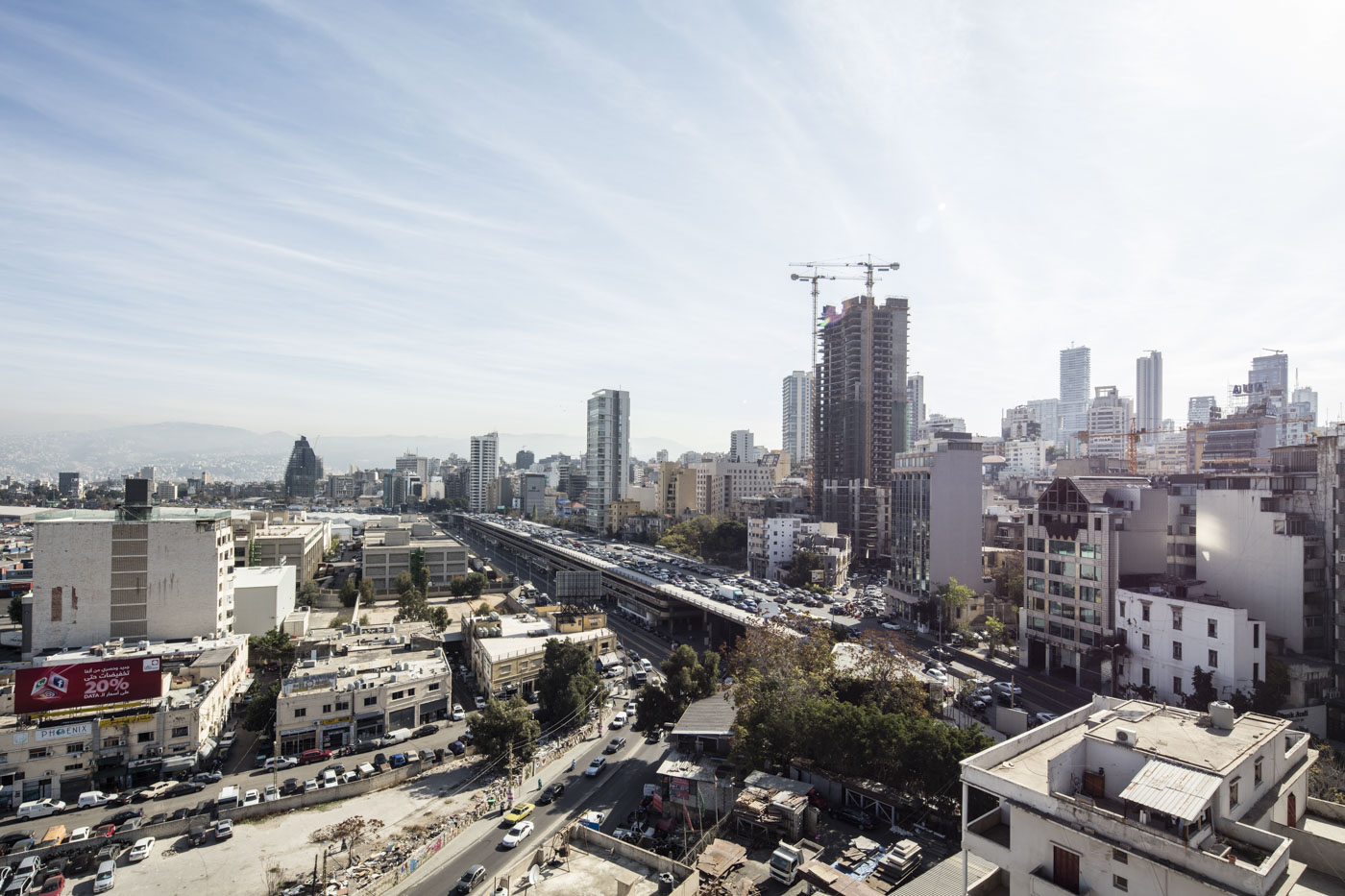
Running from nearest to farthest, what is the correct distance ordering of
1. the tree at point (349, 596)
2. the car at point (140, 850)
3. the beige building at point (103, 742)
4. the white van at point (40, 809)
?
the car at point (140, 850)
the white van at point (40, 809)
the beige building at point (103, 742)
the tree at point (349, 596)

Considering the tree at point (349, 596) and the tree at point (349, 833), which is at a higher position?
the tree at point (349, 596)

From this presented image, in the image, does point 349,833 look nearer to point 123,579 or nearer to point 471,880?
point 471,880

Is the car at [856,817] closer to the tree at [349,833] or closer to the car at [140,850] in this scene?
the tree at [349,833]

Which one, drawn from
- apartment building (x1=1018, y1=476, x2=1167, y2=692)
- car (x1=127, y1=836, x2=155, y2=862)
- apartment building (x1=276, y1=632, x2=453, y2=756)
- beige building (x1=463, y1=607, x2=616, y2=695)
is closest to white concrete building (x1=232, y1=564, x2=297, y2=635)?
apartment building (x1=276, y1=632, x2=453, y2=756)

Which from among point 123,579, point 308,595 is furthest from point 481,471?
point 123,579

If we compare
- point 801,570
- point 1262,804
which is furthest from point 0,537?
point 1262,804

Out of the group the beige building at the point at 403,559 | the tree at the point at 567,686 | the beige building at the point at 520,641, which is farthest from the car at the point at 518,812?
the beige building at the point at 403,559
